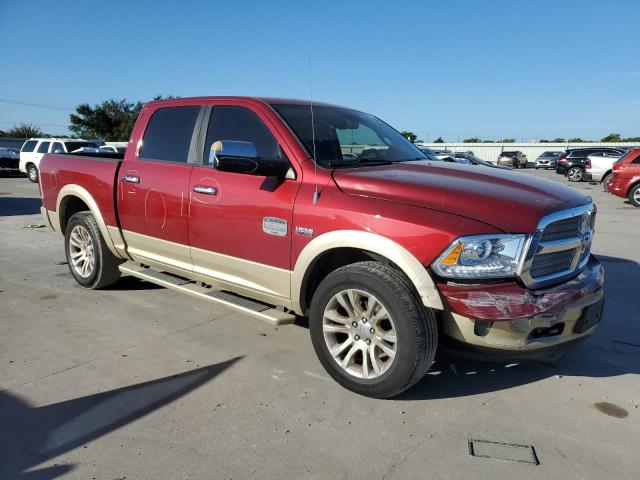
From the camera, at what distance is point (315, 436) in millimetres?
2867

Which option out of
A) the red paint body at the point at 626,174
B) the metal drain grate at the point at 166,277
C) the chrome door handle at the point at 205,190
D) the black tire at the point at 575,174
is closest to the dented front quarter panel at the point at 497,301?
the chrome door handle at the point at 205,190

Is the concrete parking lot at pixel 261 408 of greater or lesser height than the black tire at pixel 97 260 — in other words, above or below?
below

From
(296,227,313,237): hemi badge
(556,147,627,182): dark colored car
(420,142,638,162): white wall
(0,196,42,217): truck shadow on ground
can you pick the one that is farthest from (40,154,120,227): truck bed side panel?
(420,142,638,162): white wall

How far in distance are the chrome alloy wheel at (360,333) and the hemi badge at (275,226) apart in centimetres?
62

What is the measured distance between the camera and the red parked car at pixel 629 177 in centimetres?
1430

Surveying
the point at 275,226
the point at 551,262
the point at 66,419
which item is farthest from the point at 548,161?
the point at 66,419

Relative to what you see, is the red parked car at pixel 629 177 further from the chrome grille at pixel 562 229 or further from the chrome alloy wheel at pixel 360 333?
the chrome alloy wheel at pixel 360 333

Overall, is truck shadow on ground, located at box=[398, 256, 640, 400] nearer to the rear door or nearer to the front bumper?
the front bumper

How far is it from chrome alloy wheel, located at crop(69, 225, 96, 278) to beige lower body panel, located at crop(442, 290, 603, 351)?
3.96m

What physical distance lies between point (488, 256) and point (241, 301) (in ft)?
6.47

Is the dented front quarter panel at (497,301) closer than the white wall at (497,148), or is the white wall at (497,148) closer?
the dented front quarter panel at (497,301)

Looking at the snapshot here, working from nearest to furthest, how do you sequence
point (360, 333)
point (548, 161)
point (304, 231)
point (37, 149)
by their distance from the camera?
point (360, 333)
point (304, 231)
point (37, 149)
point (548, 161)

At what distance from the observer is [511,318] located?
2.86m

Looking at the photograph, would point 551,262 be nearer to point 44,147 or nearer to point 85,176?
point 85,176
